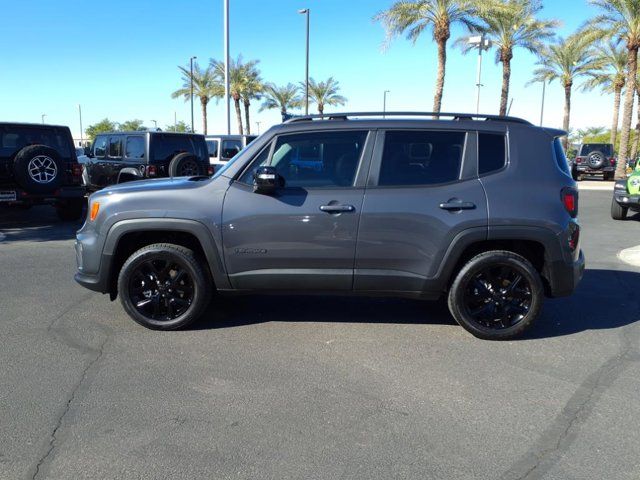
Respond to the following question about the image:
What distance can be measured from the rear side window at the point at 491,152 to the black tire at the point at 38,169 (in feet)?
27.3

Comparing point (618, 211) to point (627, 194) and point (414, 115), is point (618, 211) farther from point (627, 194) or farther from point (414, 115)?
point (414, 115)

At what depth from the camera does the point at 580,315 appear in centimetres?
556

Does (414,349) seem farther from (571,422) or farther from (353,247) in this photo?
(571,422)

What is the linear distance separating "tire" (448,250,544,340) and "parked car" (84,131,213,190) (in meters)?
8.24

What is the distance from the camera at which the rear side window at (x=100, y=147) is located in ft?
43.4

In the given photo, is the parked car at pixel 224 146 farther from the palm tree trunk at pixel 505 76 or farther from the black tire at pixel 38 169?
the palm tree trunk at pixel 505 76

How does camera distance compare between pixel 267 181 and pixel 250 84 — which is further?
pixel 250 84

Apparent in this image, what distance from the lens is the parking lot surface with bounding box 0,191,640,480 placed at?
2.98 metres

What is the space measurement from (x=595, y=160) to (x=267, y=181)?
29.1m

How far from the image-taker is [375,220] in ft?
15.3

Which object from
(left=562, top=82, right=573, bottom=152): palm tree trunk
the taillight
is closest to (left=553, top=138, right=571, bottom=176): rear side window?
the taillight

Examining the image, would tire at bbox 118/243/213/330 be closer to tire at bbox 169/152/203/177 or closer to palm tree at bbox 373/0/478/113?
tire at bbox 169/152/203/177

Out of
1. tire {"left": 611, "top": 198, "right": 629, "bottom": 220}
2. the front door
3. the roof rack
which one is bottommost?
tire {"left": 611, "top": 198, "right": 629, "bottom": 220}

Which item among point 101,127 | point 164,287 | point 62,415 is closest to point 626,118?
point 164,287
